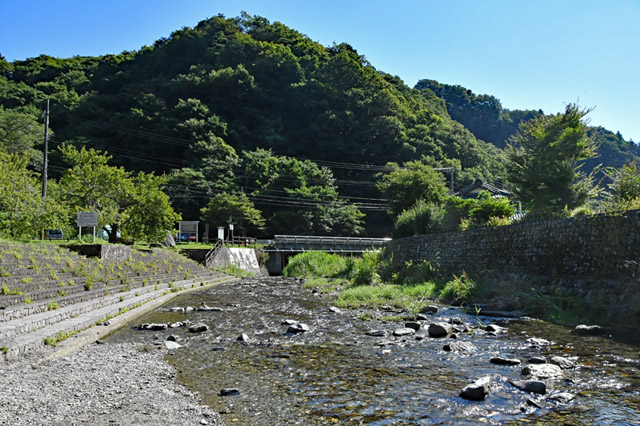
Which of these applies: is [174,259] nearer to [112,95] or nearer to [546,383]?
[546,383]

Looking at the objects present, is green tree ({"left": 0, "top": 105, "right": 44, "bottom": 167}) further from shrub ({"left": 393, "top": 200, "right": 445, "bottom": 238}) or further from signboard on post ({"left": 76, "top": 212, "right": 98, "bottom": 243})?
shrub ({"left": 393, "top": 200, "right": 445, "bottom": 238})

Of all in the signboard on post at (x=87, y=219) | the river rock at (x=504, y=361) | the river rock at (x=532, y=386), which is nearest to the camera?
the river rock at (x=532, y=386)

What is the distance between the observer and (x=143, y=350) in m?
7.42

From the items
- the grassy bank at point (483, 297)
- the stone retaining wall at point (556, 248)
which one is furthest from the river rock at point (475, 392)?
the stone retaining wall at point (556, 248)

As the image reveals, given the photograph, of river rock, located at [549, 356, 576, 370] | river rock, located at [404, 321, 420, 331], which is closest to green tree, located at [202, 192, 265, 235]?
→ river rock, located at [404, 321, 420, 331]

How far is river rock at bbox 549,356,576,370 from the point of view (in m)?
6.11

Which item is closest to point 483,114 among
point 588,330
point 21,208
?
point 21,208

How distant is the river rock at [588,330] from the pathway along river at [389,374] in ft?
1.09

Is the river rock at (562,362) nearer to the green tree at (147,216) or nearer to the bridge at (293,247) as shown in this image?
the green tree at (147,216)

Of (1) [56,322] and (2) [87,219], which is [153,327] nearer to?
(1) [56,322]

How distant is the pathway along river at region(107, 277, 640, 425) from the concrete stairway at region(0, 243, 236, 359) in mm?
1370

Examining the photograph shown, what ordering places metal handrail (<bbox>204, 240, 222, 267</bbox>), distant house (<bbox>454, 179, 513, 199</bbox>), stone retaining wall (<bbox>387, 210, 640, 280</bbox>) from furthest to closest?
distant house (<bbox>454, 179, 513, 199</bbox>), metal handrail (<bbox>204, 240, 222, 267</bbox>), stone retaining wall (<bbox>387, 210, 640, 280</bbox>)

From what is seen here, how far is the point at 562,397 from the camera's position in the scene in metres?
4.75

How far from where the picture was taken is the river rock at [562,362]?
6.11 metres
